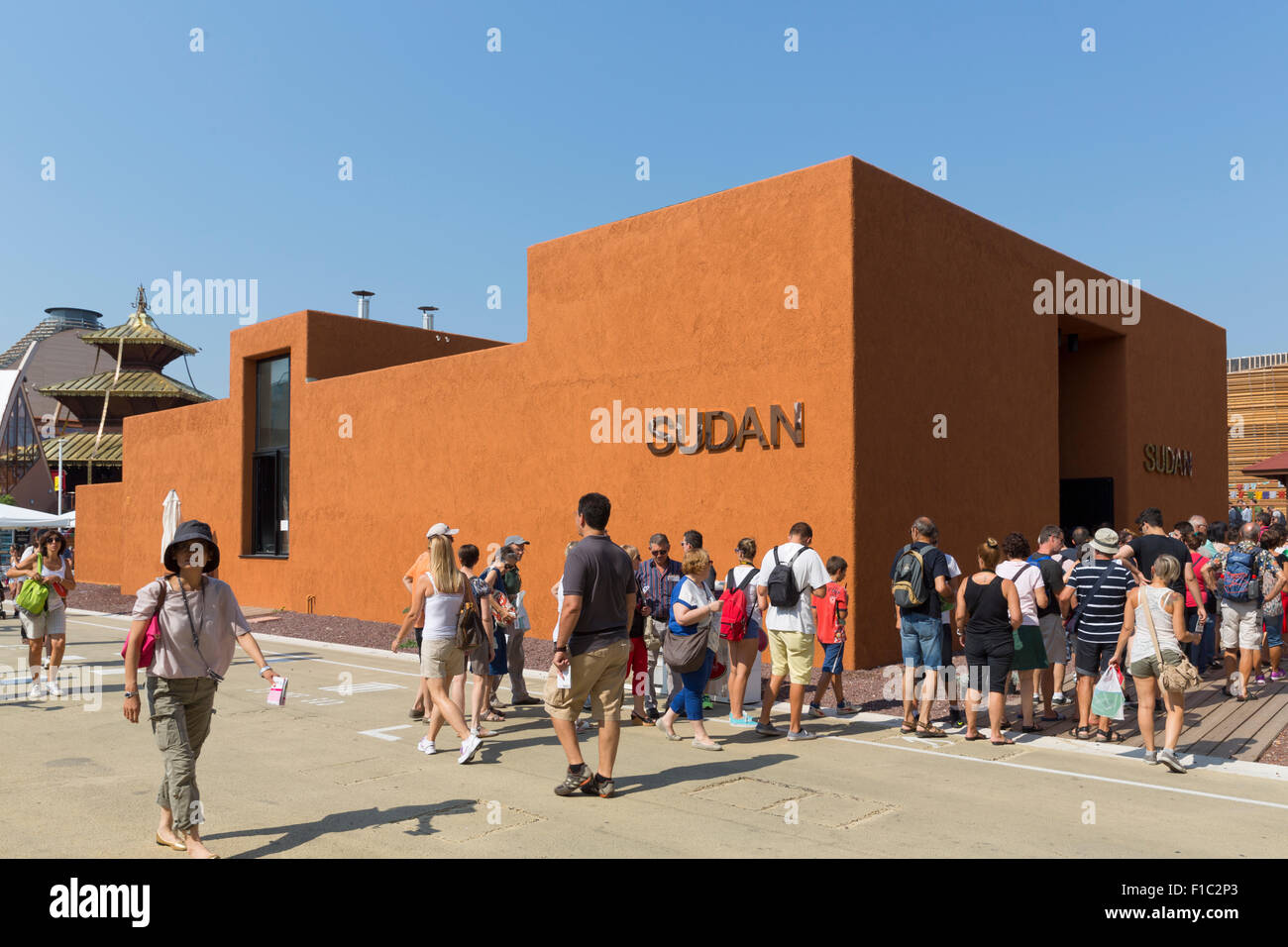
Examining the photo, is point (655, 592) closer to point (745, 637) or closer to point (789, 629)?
point (745, 637)

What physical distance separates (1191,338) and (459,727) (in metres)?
20.4

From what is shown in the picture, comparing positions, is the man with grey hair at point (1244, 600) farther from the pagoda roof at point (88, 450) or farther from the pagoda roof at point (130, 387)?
the pagoda roof at point (88, 450)

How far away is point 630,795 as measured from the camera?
249 inches

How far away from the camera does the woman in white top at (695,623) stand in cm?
783

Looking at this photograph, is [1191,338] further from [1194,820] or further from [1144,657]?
[1194,820]

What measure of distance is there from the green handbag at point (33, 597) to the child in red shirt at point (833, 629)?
8.98m

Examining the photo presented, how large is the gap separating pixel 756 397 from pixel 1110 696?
21.0ft

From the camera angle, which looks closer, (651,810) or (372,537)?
(651,810)

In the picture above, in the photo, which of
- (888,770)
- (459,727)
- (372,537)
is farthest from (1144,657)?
(372,537)

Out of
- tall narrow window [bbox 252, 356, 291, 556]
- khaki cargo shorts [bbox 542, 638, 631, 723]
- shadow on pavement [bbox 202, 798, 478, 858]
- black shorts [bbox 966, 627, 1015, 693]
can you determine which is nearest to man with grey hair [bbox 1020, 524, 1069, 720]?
black shorts [bbox 966, 627, 1015, 693]

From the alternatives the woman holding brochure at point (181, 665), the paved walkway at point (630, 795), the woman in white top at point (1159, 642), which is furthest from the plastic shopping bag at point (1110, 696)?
the woman holding brochure at point (181, 665)

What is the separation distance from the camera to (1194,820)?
5793 millimetres

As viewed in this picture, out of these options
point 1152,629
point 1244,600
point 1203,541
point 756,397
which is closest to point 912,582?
point 1152,629
